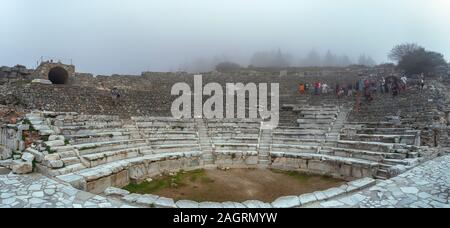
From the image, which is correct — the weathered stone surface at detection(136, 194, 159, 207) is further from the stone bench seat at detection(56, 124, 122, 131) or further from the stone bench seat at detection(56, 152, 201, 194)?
the stone bench seat at detection(56, 124, 122, 131)

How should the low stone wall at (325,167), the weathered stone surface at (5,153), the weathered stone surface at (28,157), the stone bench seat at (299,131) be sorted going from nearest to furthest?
the weathered stone surface at (28,157) < the weathered stone surface at (5,153) < the low stone wall at (325,167) < the stone bench seat at (299,131)

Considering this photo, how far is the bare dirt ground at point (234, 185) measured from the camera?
798 centimetres

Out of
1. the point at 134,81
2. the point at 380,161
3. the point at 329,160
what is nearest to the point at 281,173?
the point at 329,160

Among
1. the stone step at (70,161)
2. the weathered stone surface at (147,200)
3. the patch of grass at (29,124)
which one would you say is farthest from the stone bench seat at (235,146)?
the patch of grass at (29,124)

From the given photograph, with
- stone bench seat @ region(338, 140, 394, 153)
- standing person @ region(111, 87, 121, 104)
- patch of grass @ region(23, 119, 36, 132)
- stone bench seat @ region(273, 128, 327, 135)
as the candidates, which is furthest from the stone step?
stone bench seat @ region(338, 140, 394, 153)

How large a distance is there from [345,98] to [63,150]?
1396 cm

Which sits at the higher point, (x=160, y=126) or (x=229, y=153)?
(x=160, y=126)

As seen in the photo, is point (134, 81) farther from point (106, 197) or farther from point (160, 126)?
point (106, 197)

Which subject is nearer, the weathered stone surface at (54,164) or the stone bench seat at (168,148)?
the weathered stone surface at (54,164)

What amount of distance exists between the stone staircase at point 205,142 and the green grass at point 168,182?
107 centimetres

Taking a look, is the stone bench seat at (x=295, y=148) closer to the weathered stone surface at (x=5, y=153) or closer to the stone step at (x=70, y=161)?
the stone step at (x=70, y=161)

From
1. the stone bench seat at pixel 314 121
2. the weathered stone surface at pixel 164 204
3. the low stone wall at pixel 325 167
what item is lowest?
the low stone wall at pixel 325 167

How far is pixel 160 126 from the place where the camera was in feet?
43.2

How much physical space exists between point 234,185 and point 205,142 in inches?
158
